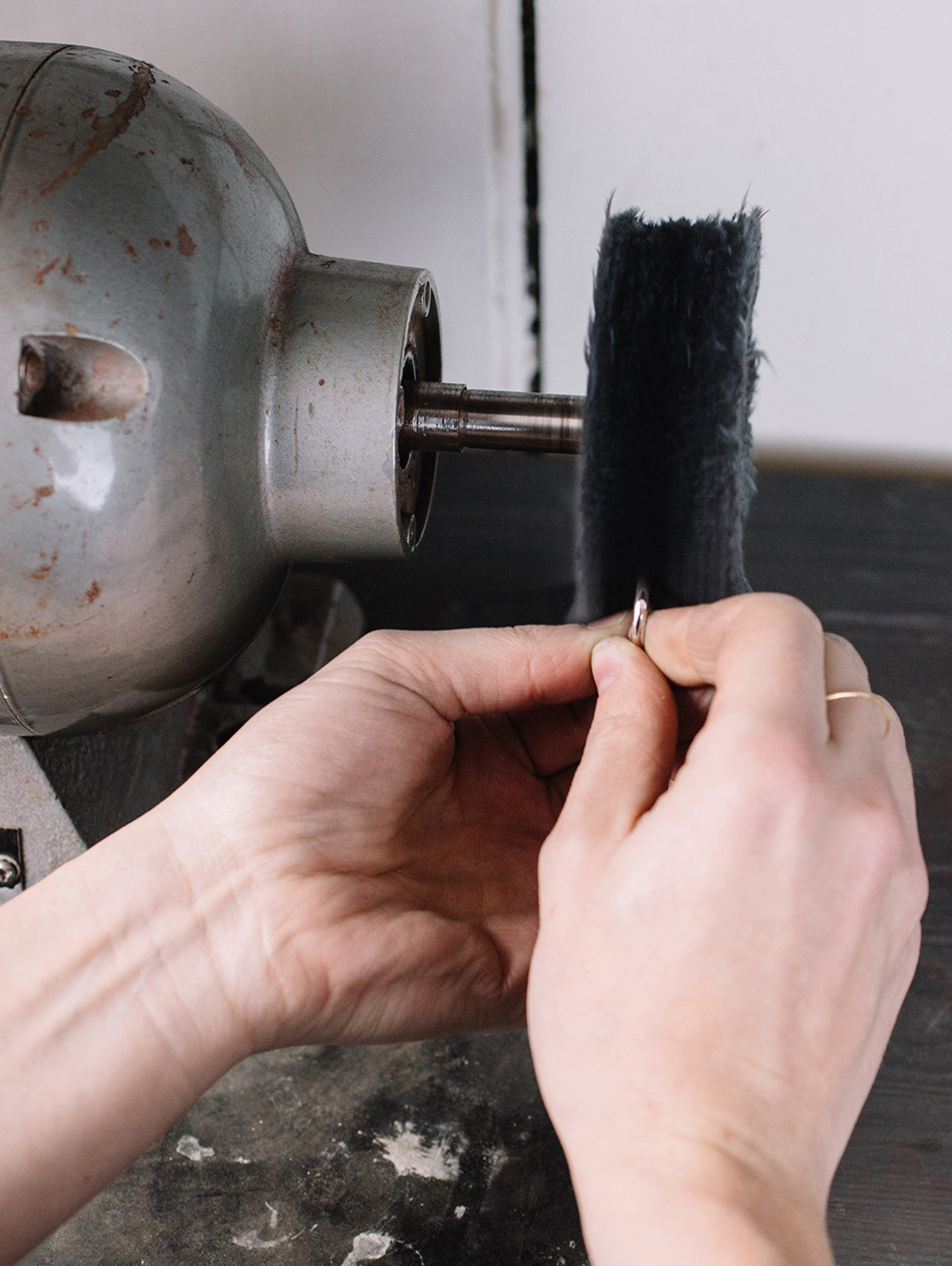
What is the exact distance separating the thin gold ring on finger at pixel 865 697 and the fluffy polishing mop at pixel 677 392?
5.1 inches

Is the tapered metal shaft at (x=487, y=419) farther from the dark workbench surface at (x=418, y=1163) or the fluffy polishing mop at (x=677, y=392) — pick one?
the dark workbench surface at (x=418, y=1163)

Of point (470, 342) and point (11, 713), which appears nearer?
point (11, 713)

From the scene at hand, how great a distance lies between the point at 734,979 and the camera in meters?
0.37

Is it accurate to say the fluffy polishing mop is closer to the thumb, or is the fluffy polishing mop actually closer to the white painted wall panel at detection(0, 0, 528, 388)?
the thumb

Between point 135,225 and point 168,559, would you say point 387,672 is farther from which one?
point 135,225

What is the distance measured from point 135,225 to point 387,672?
0.27 metres

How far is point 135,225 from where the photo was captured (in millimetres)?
468

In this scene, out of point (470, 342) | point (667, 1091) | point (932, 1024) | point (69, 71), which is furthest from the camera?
point (470, 342)

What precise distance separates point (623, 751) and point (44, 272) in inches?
13.6

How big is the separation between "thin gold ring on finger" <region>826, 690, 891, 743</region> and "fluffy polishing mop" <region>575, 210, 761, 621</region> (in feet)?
0.43

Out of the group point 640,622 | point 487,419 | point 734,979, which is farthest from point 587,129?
point 734,979

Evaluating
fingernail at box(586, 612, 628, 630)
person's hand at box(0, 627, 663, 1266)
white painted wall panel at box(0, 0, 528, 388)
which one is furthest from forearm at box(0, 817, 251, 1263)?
white painted wall panel at box(0, 0, 528, 388)

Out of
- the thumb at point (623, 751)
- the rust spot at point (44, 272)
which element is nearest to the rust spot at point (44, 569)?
the rust spot at point (44, 272)

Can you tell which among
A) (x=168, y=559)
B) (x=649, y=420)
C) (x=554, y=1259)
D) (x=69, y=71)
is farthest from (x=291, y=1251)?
(x=69, y=71)
